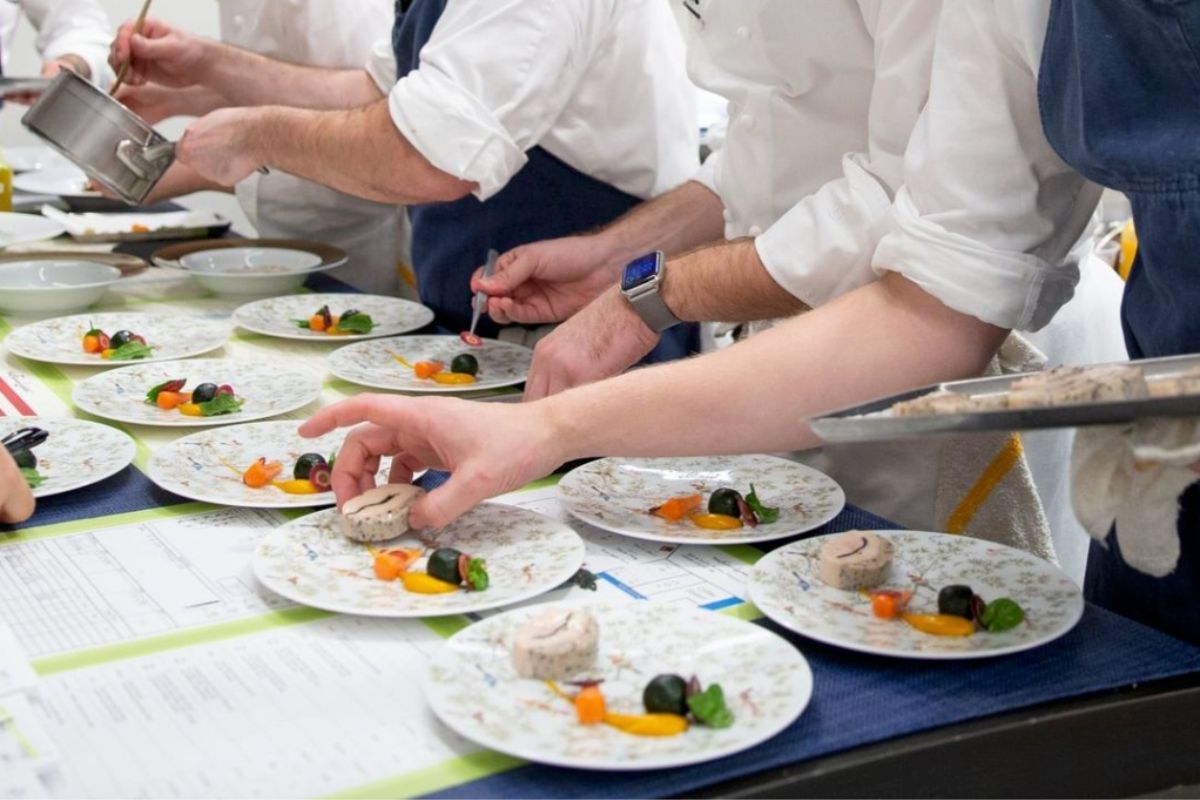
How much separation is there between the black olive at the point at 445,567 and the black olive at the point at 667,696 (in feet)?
0.94

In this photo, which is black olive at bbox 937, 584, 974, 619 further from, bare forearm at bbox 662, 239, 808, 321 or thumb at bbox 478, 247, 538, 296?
thumb at bbox 478, 247, 538, 296

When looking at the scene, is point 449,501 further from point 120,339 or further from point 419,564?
point 120,339

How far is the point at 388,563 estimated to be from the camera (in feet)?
4.17

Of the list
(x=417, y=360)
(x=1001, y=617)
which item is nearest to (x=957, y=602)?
(x=1001, y=617)

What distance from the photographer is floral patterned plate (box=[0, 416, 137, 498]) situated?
1.52 m

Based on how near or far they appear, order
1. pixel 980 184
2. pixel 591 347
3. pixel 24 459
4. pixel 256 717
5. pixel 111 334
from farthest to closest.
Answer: pixel 111 334 → pixel 591 347 → pixel 24 459 → pixel 980 184 → pixel 256 717

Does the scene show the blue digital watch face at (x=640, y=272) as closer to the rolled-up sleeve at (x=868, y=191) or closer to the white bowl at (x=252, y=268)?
the rolled-up sleeve at (x=868, y=191)

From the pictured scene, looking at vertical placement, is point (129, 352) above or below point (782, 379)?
below

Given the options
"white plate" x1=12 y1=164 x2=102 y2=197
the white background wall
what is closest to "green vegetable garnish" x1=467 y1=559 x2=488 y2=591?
"white plate" x1=12 y1=164 x2=102 y2=197

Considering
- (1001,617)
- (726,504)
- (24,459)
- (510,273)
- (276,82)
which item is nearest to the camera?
(1001,617)

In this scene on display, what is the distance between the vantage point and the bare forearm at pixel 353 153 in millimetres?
2113

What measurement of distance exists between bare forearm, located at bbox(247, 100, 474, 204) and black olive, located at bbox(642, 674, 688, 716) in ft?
4.06

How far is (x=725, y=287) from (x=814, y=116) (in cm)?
23

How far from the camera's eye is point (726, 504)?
1.44 m
